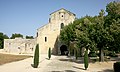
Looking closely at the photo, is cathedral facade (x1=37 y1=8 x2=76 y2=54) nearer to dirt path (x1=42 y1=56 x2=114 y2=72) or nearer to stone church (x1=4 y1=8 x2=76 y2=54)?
stone church (x1=4 y1=8 x2=76 y2=54)

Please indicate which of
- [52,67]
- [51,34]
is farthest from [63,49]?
[52,67]

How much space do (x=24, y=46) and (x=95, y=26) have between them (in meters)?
38.8

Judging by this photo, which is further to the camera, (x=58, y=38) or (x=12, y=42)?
(x=12, y=42)

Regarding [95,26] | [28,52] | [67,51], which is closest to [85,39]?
[95,26]

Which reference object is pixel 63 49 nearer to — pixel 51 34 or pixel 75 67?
pixel 51 34

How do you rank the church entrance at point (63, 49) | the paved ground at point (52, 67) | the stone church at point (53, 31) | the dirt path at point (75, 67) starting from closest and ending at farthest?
the paved ground at point (52, 67) → the dirt path at point (75, 67) → the stone church at point (53, 31) → the church entrance at point (63, 49)

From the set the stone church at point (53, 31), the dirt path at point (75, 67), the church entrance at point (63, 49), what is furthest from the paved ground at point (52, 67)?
the church entrance at point (63, 49)

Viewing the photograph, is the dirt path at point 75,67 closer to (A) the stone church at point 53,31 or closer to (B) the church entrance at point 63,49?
(A) the stone church at point 53,31

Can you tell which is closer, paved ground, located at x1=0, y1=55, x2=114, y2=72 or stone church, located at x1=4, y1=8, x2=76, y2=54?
paved ground, located at x1=0, y1=55, x2=114, y2=72

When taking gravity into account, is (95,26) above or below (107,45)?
above

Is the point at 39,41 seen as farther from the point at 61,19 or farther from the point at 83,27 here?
the point at 83,27

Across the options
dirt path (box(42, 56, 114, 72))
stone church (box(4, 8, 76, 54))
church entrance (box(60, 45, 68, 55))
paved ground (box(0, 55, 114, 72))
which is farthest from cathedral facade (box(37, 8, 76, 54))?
paved ground (box(0, 55, 114, 72))

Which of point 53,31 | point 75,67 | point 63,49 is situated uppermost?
point 53,31

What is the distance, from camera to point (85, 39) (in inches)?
1332
